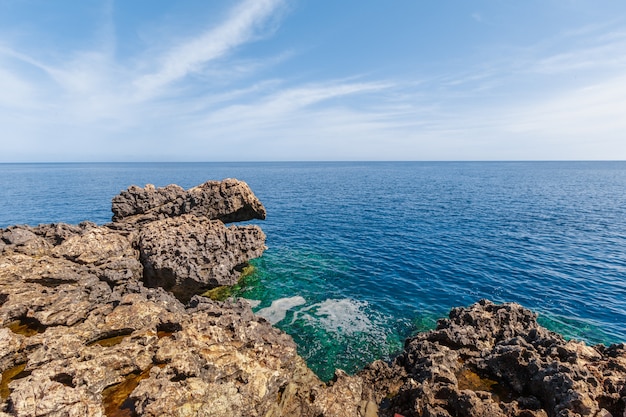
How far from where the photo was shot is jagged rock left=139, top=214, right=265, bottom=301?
27.2 meters

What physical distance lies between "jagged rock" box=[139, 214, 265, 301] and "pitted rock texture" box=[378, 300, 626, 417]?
63.4 ft

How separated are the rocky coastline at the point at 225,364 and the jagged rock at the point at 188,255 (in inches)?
183

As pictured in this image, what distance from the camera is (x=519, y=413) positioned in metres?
11.3

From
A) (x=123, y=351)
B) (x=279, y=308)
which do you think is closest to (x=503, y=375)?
(x=123, y=351)

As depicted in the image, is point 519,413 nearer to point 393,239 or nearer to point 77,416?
point 77,416

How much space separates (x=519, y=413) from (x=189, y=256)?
2619 cm

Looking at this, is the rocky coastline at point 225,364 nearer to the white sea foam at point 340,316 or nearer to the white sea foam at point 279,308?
the white sea foam at point 340,316

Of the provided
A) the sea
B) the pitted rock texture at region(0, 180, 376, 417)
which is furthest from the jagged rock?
the sea

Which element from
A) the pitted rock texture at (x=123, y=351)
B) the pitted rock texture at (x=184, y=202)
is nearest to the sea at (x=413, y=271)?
the pitted rock texture at (x=123, y=351)

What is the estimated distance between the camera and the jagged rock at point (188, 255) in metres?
27.2

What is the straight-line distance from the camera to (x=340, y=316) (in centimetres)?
2569

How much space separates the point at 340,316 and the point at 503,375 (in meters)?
13.7

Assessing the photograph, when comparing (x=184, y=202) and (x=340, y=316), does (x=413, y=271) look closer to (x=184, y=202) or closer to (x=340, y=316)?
(x=340, y=316)

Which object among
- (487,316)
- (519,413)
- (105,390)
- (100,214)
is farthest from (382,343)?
(100,214)
